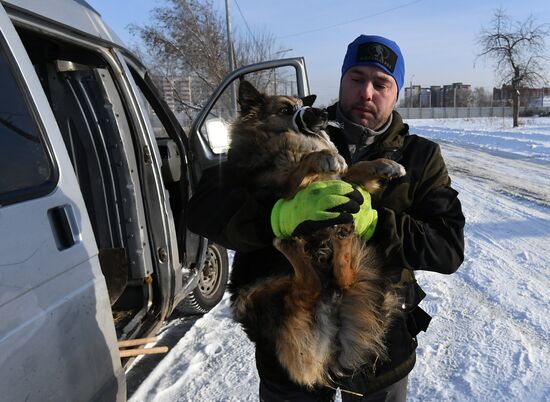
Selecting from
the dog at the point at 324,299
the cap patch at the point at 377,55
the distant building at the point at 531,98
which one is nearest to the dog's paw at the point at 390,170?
the dog at the point at 324,299

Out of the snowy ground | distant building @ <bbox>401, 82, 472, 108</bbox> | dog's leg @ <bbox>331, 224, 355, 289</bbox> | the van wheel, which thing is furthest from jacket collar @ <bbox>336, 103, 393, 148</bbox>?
distant building @ <bbox>401, 82, 472, 108</bbox>

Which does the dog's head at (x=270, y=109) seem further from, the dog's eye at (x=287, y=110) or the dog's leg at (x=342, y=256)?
the dog's leg at (x=342, y=256)

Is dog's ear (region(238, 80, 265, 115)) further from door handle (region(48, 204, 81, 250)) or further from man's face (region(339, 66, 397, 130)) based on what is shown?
door handle (region(48, 204, 81, 250))

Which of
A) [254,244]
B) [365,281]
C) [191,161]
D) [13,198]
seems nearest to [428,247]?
[365,281]

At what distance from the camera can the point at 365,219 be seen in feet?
5.74

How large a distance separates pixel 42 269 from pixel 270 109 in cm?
144

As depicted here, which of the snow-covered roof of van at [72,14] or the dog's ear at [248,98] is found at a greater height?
the snow-covered roof of van at [72,14]

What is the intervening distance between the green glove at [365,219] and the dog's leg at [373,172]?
0.10 metres

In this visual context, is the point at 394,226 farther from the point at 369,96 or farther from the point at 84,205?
the point at 84,205

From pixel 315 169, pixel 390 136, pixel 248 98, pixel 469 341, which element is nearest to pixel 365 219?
pixel 315 169

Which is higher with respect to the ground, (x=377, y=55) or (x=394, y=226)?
(x=377, y=55)

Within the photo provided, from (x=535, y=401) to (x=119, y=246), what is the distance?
313 cm

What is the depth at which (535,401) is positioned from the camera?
2.83 meters

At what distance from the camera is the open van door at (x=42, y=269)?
1608mm
